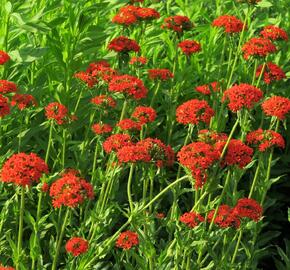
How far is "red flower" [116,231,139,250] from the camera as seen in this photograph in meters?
3.51

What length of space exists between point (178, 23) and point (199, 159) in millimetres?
1929

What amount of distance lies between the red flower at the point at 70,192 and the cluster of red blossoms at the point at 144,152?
0.27 metres

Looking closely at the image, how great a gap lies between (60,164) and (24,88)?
2.36ft

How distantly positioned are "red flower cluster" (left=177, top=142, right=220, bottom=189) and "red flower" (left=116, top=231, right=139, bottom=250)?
0.53 metres

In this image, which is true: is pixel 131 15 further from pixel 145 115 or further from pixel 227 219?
pixel 227 219

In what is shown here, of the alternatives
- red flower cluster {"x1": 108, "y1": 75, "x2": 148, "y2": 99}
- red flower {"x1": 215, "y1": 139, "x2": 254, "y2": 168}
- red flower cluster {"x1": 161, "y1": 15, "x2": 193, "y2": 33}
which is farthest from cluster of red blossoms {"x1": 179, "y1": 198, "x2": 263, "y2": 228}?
red flower cluster {"x1": 161, "y1": 15, "x2": 193, "y2": 33}

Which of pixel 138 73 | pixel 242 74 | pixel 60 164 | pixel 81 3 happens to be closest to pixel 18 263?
pixel 60 164

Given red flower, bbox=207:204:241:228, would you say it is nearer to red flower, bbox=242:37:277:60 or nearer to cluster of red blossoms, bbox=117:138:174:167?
cluster of red blossoms, bbox=117:138:174:167

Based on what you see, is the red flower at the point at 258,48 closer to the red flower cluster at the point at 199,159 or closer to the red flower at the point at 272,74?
the red flower at the point at 272,74

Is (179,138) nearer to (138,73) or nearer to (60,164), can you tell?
(138,73)

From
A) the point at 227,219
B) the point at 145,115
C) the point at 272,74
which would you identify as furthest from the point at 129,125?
the point at 272,74

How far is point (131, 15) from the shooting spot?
4535 mm

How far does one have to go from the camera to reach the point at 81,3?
500 cm

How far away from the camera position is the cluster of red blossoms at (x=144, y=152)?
128 inches
